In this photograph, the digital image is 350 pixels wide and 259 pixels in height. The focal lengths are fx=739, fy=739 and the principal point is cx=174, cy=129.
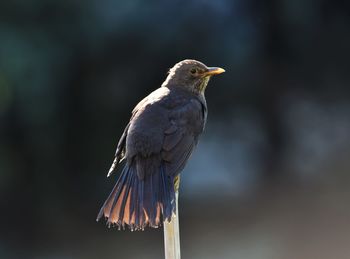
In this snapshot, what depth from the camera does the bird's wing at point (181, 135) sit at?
13.2 ft

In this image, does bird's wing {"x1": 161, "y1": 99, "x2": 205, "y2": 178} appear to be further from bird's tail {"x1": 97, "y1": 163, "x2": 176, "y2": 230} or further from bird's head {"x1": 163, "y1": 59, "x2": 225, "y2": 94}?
bird's head {"x1": 163, "y1": 59, "x2": 225, "y2": 94}

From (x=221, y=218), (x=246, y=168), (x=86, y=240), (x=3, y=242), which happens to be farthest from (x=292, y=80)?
A: (x=3, y=242)

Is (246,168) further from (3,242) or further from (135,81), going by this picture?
(3,242)

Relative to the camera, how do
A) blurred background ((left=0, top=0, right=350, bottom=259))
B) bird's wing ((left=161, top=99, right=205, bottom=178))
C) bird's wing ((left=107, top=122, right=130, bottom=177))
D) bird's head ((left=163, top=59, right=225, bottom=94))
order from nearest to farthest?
1. bird's wing ((left=161, top=99, right=205, bottom=178))
2. bird's wing ((left=107, top=122, right=130, bottom=177))
3. bird's head ((left=163, top=59, right=225, bottom=94))
4. blurred background ((left=0, top=0, right=350, bottom=259))

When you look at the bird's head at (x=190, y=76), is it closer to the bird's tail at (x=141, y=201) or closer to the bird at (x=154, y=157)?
the bird at (x=154, y=157)

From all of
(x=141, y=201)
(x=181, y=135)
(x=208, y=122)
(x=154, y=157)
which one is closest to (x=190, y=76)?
(x=181, y=135)

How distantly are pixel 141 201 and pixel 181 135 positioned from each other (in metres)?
0.51

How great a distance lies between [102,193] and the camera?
25.7 feet

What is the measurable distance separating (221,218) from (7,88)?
275cm

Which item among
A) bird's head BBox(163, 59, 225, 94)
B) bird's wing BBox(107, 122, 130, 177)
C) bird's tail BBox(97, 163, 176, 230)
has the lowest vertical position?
bird's tail BBox(97, 163, 176, 230)

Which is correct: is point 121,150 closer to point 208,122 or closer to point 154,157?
point 154,157

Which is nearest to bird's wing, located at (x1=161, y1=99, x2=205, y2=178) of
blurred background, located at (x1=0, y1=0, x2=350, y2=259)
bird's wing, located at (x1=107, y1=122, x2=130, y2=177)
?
bird's wing, located at (x1=107, y1=122, x2=130, y2=177)

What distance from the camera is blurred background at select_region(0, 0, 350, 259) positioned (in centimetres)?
758

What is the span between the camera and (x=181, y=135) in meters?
4.16
